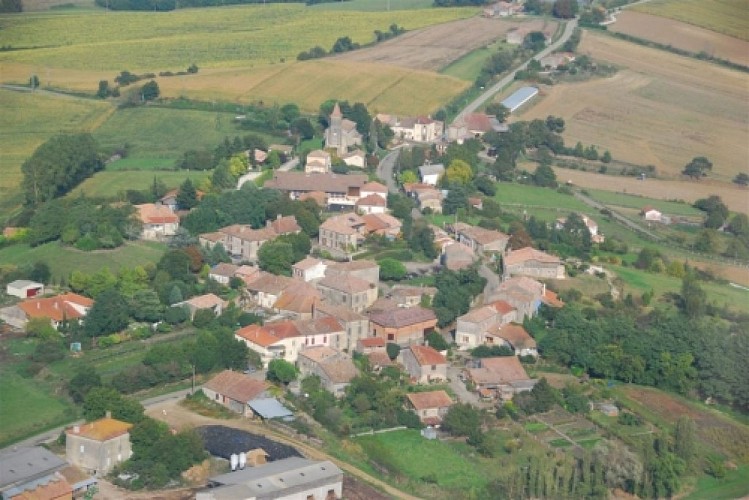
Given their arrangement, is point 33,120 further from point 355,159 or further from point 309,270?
point 309,270

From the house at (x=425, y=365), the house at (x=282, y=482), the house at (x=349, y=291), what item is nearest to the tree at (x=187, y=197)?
the house at (x=349, y=291)

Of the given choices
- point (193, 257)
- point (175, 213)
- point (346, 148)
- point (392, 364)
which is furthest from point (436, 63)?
point (392, 364)

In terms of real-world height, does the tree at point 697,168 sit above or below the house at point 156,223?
below

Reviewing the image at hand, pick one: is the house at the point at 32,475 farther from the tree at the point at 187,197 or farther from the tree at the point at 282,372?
the tree at the point at 187,197

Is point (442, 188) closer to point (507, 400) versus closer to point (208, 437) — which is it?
point (507, 400)

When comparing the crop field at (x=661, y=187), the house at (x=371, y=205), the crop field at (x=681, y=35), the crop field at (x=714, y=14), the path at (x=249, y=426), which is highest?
the crop field at (x=714, y=14)

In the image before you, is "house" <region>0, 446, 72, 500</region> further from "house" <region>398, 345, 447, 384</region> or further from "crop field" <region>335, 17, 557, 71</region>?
"crop field" <region>335, 17, 557, 71</region>
